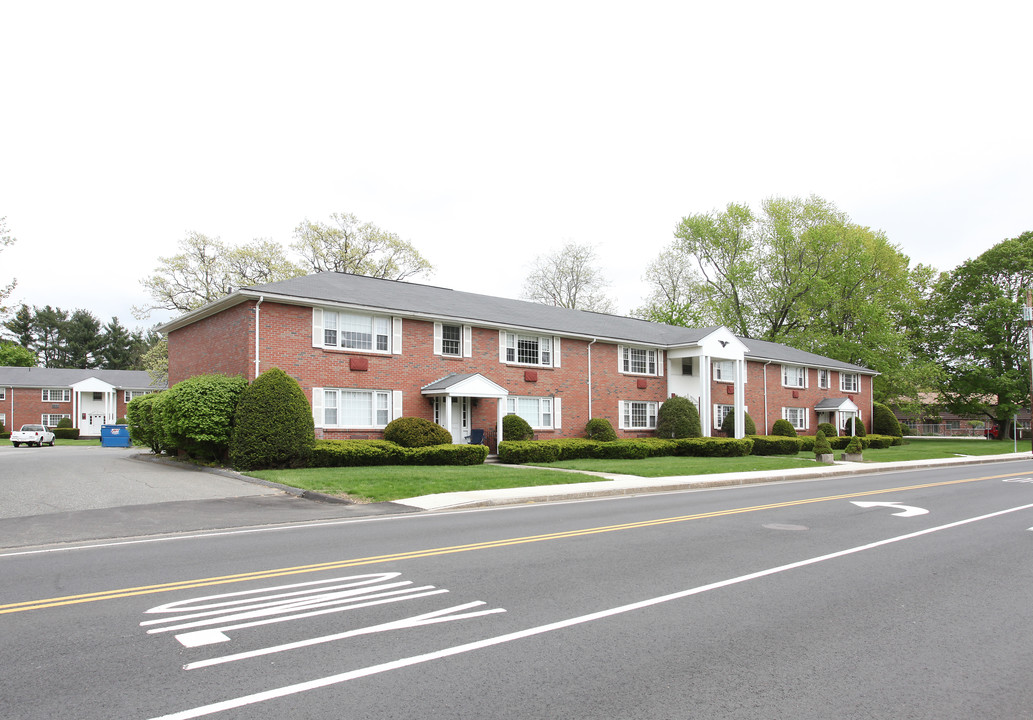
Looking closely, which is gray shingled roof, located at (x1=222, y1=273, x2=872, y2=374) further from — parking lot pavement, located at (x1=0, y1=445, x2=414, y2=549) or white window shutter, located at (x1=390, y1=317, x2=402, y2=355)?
parking lot pavement, located at (x1=0, y1=445, x2=414, y2=549)

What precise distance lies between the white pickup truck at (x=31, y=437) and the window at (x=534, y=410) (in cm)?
3306

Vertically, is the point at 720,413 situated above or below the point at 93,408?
above

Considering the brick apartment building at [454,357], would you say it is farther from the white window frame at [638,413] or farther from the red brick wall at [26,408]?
the red brick wall at [26,408]

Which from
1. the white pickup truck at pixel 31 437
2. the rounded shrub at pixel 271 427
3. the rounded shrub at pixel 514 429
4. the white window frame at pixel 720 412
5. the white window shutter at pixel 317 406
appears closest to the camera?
the rounded shrub at pixel 271 427

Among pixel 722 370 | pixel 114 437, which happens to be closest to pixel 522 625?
pixel 722 370

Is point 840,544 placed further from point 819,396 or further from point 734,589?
point 819,396

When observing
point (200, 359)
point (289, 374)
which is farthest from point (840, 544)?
point (200, 359)

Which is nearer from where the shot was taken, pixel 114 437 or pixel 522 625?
pixel 522 625

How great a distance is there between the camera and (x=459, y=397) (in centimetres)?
2694

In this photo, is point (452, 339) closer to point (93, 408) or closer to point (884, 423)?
point (884, 423)

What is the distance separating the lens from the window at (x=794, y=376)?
4277 centimetres

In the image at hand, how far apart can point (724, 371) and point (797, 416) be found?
8.85 metres

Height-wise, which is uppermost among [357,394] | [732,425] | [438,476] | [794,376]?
[794,376]

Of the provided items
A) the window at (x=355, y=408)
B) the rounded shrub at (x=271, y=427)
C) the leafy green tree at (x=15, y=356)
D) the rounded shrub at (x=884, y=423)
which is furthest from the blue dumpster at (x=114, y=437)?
the rounded shrub at (x=884, y=423)
